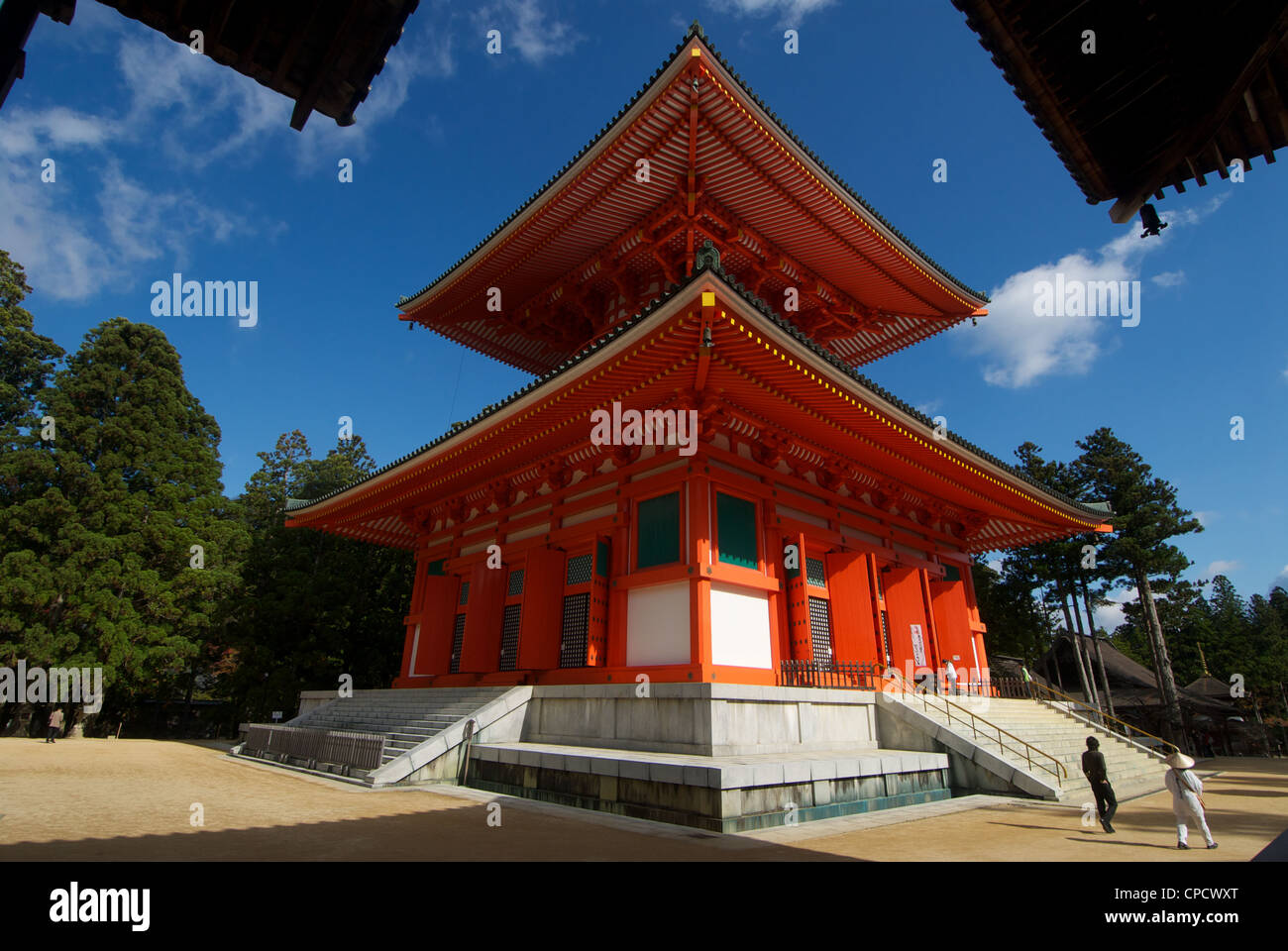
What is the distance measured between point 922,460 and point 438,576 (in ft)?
40.6

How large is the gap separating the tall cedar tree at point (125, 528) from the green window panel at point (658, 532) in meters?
20.2

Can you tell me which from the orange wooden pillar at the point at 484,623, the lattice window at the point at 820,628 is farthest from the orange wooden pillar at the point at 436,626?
the lattice window at the point at 820,628

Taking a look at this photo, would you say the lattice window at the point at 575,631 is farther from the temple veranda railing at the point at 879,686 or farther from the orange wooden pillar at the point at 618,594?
the temple veranda railing at the point at 879,686

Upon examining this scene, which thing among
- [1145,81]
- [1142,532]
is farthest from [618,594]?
[1142,532]

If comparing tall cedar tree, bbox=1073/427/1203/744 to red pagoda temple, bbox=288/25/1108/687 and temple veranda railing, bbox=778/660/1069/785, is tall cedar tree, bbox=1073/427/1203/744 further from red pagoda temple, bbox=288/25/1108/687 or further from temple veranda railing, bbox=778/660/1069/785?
temple veranda railing, bbox=778/660/1069/785

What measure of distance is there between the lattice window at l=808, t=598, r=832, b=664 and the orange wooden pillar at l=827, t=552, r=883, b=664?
122mm

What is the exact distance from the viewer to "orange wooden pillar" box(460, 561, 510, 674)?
1441 cm

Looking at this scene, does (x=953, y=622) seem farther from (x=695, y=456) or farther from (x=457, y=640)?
(x=457, y=640)

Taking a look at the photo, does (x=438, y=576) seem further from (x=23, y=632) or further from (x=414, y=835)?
(x=23, y=632)

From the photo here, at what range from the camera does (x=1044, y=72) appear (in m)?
4.21

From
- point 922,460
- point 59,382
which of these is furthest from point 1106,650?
point 59,382

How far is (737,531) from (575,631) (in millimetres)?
4043

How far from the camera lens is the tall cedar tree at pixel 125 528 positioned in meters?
21.5

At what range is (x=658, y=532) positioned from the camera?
1177 cm
